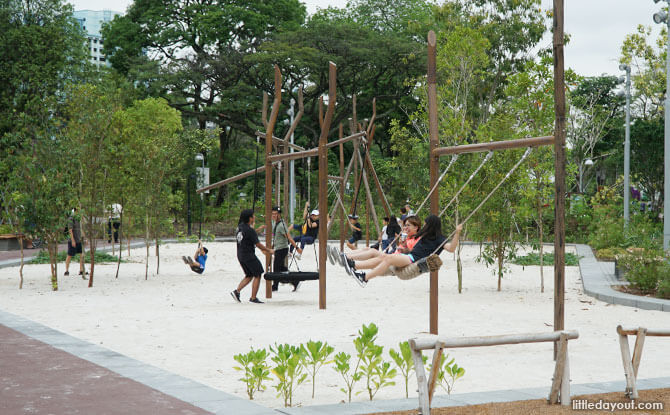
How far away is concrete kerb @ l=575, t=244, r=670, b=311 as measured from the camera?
13.1m

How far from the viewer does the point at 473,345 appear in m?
5.86

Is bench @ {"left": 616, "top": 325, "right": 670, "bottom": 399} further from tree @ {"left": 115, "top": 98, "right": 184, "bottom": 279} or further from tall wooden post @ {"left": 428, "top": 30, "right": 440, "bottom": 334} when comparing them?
tree @ {"left": 115, "top": 98, "right": 184, "bottom": 279}

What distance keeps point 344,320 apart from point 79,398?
19.1ft

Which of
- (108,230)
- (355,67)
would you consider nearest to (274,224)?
(108,230)

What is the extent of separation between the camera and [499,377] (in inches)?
297

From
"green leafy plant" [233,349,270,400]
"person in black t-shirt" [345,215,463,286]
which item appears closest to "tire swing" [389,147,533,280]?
"person in black t-shirt" [345,215,463,286]

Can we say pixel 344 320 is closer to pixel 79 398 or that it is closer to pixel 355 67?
pixel 79 398

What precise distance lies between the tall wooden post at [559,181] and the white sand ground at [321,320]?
75 centimetres

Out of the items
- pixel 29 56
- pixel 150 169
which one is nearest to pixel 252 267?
pixel 150 169

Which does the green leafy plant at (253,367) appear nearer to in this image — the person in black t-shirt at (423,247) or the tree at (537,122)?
the person in black t-shirt at (423,247)

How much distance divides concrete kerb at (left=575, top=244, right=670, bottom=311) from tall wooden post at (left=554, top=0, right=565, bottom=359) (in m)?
5.86

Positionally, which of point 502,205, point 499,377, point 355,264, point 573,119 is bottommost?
point 499,377

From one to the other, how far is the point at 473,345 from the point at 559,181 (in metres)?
2.83

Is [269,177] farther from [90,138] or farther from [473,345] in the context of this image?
[473,345]
